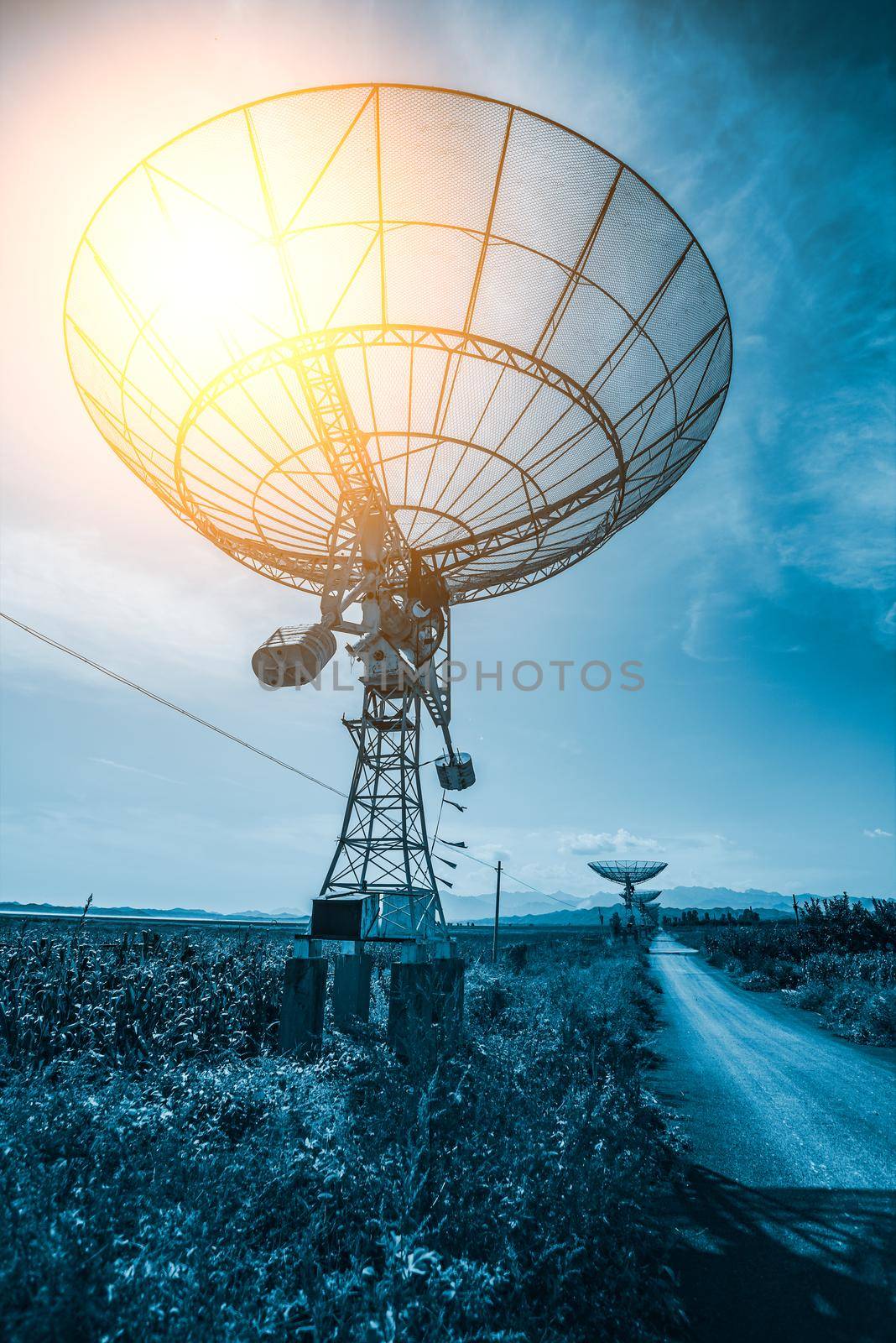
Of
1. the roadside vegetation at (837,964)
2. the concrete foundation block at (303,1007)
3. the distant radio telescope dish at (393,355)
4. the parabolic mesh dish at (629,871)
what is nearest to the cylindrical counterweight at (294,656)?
the distant radio telescope dish at (393,355)

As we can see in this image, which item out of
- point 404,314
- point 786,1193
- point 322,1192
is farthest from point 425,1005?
point 404,314

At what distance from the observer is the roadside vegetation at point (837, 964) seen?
16672mm

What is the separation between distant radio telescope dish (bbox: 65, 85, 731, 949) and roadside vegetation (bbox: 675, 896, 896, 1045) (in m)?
12.3

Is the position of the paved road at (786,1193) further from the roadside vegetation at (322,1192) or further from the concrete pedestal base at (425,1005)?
the concrete pedestal base at (425,1005)

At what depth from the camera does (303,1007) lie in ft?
33.5

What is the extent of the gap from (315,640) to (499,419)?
4.91 meters

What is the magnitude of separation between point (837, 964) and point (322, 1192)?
27.4 m

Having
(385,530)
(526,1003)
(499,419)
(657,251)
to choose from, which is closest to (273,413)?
(385,530)

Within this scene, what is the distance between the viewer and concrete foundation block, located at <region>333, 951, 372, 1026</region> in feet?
36.8

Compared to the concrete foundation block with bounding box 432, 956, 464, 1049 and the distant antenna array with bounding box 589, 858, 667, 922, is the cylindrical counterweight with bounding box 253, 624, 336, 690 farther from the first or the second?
the distant antenna array with bounding box 589, 858, 667, 922

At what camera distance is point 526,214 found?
8641 mm

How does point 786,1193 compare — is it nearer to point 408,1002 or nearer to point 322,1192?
point 408,1002

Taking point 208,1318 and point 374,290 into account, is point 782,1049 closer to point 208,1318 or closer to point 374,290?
point 208,1318

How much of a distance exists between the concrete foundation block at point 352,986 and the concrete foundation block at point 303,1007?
30.7 inches
